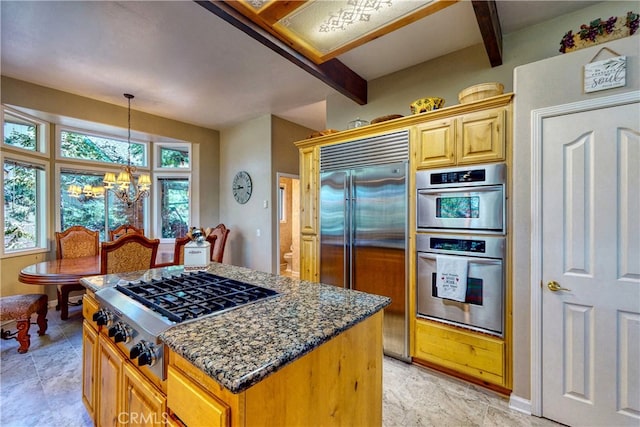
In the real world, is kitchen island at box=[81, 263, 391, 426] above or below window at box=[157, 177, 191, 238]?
below

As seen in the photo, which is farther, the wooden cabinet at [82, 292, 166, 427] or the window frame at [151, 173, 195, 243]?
the window frame at [151, 173, 195, 243]

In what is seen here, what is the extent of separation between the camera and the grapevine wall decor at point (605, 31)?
63.5 inches

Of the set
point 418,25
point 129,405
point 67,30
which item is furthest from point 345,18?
point 67,30

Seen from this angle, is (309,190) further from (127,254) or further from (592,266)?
(592,266)

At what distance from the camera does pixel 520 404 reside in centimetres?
188

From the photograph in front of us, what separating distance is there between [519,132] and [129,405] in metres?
2.75

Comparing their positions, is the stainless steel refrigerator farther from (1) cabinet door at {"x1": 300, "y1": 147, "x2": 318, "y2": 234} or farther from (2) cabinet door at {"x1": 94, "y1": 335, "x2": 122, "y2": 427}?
(2) cabinet door at {"x1": 94, "y1": 335, "x2": 122, "y2": 427}

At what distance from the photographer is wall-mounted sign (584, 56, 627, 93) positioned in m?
1.57

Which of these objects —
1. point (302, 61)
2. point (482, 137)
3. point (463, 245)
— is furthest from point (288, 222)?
point (482, 137)

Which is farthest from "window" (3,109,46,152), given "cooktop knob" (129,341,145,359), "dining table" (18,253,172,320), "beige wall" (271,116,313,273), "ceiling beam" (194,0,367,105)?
"cooktop knob" (129,341,145,359)

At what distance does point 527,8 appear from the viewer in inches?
85.4

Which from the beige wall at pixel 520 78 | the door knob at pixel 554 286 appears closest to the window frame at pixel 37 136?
the beige wall at pixel 520 78

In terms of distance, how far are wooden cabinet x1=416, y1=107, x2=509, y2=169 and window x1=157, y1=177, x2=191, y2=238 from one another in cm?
442

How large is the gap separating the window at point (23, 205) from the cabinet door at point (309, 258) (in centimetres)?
370
